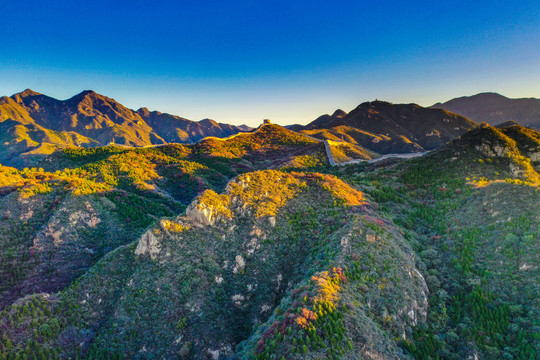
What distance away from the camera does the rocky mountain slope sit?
21.9 metres

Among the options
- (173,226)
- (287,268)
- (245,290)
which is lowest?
(245,290)

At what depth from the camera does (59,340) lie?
25.2 m

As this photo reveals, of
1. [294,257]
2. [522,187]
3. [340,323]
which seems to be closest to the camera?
[340,323]

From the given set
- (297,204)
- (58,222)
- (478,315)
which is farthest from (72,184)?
(478,315)

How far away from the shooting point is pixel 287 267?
33438 millimetres

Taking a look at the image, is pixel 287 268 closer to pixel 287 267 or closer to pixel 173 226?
pixel 287 267

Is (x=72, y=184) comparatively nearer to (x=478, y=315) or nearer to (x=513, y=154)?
(x=478, y=315)

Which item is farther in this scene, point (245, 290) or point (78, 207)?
point (78, 207)

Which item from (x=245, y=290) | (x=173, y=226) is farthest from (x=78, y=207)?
(x=245, y=290)

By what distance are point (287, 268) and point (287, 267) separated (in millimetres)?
160

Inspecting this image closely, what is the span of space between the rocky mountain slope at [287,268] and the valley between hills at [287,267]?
18 centimetres

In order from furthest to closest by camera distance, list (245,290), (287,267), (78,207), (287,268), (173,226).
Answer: (78,207)
(173,226)
(287,267)
(287,268)
(245,290)

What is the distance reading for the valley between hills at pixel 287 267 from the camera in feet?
72.2

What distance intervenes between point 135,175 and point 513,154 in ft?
370
